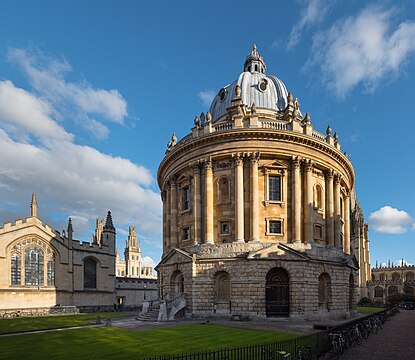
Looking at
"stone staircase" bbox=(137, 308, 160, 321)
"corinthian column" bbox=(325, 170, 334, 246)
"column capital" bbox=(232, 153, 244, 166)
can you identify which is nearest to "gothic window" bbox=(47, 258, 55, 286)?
"stone staircase" bbox=(137, 308, 160, 321)

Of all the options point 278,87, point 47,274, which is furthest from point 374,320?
point 47,274

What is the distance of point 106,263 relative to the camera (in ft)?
191

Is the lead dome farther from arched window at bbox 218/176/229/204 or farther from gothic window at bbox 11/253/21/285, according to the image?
gothic window at bbox 11/253/21/285

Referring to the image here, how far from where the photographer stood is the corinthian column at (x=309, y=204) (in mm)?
35469

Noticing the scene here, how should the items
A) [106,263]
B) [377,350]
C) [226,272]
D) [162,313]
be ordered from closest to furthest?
[377,350], [162,313], [226,272], [106,263]

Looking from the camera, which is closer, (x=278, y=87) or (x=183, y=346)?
(x=183, y=346)

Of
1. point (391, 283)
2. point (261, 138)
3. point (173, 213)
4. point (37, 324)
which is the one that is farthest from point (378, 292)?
point (37, 324)

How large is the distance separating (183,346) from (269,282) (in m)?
16.9

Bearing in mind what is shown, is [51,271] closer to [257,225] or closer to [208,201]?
[208,201]

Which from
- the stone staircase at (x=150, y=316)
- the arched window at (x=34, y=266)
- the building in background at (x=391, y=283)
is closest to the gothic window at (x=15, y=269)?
the arched window at (x=34, y=266)

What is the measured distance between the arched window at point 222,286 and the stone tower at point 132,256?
11592 cm

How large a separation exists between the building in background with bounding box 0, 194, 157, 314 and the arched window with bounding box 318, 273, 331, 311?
32544 mm

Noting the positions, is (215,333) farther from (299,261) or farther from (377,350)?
(299,261)

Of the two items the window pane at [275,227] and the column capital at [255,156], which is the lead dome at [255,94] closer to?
the column capital at [255,156]
